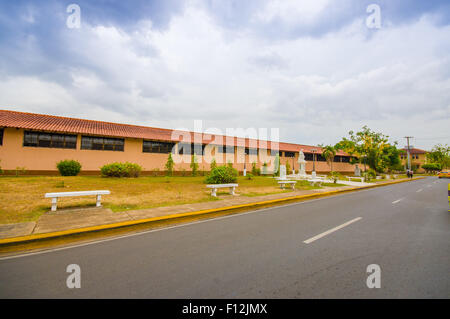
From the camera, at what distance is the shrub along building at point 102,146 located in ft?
52.6

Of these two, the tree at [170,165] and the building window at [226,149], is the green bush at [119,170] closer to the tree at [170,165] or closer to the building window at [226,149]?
the tree at [170,165]

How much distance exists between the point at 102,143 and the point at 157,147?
5162 millimetres

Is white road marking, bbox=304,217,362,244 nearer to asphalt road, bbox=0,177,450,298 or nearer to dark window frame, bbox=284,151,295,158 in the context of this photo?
asphalt road, bbox=0,177,450,298

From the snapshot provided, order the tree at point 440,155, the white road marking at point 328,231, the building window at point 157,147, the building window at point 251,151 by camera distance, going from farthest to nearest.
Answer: the tree at point 440,155, the building window at point 251,151, the building window at point 157,147, the white road marking at point 328,231

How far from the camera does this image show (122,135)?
64.4 ft

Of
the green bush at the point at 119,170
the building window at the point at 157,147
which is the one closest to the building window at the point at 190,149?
the building window at the point at 157,147

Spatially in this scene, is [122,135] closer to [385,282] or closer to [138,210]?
[138,210]

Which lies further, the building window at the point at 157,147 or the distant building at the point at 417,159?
the distant building at the point at 417,159

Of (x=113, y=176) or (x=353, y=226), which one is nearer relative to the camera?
(x=353, y=226)

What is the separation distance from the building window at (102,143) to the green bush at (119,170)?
3.37m

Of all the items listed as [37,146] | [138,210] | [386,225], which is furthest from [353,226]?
[37,146]

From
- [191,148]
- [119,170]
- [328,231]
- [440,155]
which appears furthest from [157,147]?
[440,155]

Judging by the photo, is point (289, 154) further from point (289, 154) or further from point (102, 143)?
point (102, 143)
